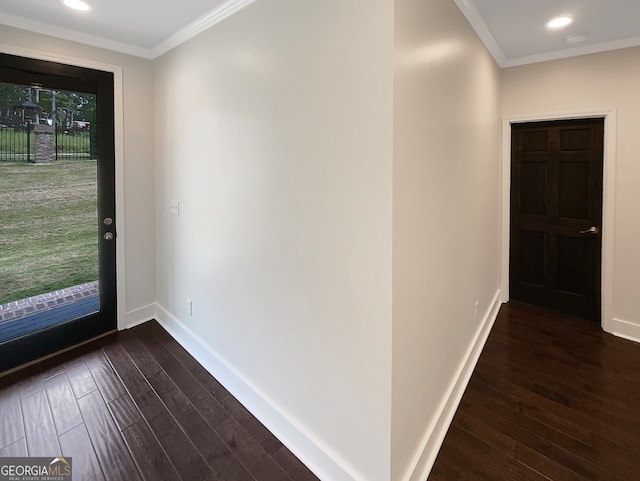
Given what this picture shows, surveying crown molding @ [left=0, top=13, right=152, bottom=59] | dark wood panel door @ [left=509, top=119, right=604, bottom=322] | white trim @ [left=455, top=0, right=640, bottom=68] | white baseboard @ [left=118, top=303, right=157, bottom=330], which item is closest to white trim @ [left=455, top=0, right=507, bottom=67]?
white trim @ [left=455, top=0, right=640, bottom=68]

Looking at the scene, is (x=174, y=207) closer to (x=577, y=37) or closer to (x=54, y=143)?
(x=54, y=143)

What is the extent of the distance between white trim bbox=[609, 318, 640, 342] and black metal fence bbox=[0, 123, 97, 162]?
4804 mm

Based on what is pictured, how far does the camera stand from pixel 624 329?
297 cm

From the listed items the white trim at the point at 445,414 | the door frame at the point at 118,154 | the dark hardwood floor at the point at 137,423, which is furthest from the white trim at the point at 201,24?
the white trim at the point at 445,414

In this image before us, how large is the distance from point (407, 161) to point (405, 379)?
0.97m

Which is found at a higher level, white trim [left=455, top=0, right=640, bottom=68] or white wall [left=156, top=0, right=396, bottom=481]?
white trim [left=455, top=0, right=640, bottom=68]

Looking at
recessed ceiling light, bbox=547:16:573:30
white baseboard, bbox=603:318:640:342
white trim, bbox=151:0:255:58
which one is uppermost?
recessed ceiling light, bbox=547:16:573:30

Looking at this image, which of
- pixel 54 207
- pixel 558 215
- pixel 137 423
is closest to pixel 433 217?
pixel 137 423

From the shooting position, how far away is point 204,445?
1.83 meters

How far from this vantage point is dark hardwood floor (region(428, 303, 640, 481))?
169 cm

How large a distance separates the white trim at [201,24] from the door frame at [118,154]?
16.7 inches

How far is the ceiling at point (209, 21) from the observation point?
2.10 metres

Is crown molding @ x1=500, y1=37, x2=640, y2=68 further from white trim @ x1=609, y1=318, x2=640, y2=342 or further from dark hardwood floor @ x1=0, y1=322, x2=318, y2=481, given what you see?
dark hardwood floor @ x1=0, y1=322, x2=318, y2=481

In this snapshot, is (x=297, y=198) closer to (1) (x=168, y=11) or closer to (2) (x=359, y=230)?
(2) (x=359, y=230)
